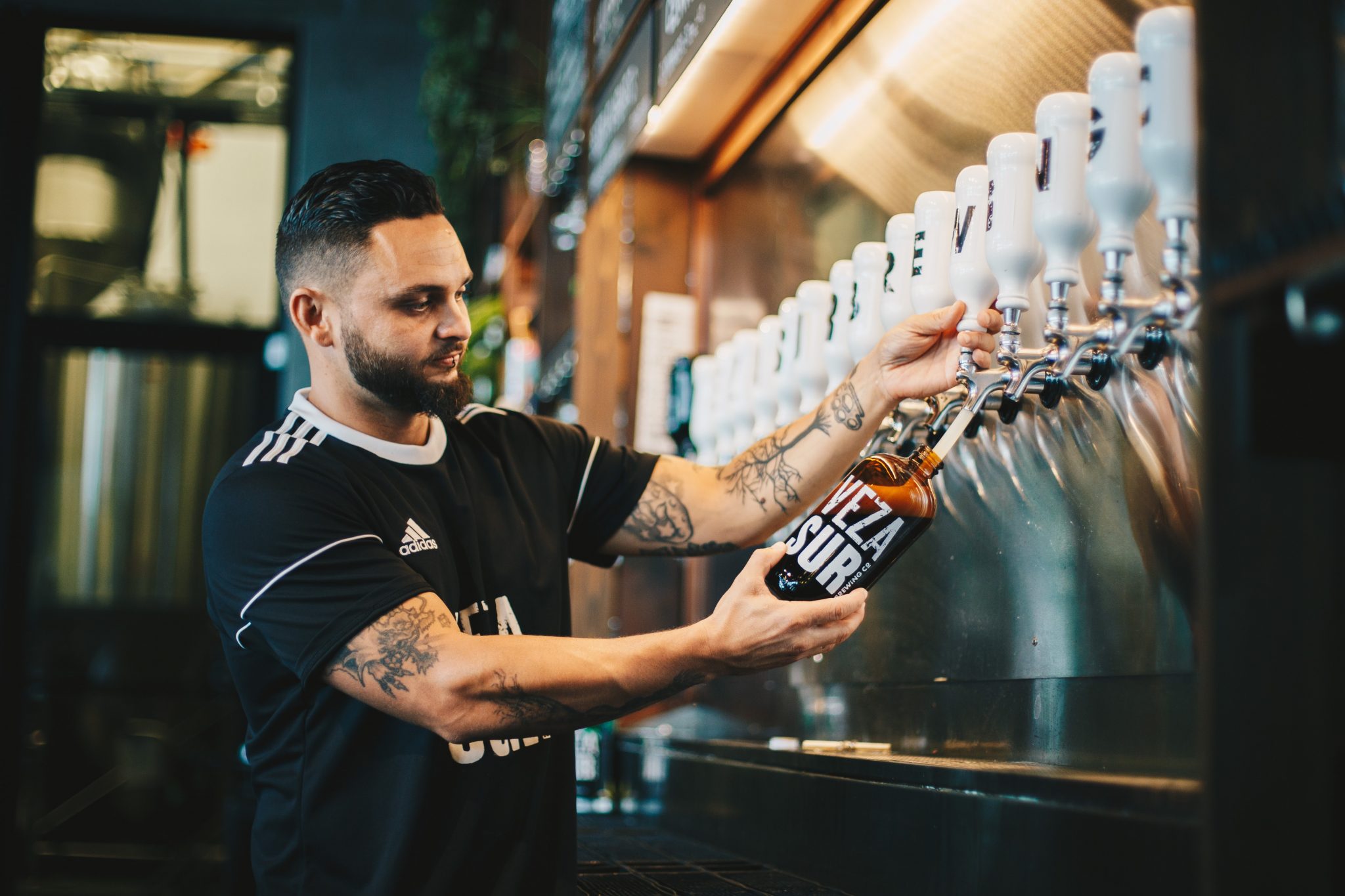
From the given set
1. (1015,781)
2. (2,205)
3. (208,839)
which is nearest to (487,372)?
(2,205)

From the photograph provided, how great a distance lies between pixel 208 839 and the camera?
5.55 metres

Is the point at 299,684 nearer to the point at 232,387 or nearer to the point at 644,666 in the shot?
the point at 644,666

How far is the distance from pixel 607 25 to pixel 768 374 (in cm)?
119

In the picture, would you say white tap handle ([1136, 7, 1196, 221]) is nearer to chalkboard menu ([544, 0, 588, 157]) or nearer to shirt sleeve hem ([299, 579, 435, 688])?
shirt sleeve hem ([299, 579, 435, 688])

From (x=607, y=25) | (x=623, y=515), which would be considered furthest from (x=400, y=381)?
(x=607, y=25)

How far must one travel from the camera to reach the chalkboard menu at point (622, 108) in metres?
2.33

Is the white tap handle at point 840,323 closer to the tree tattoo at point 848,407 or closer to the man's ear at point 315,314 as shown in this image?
the tree tattoo at point 848,407

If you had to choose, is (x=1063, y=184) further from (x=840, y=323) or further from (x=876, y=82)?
(x=876, y=82)

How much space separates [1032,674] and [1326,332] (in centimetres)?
76

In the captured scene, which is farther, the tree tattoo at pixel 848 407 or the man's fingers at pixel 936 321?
the tree tattoo at pixel 848 407

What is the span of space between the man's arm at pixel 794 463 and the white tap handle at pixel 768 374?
0.22 metres

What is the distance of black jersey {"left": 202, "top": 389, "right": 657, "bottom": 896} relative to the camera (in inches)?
50.5

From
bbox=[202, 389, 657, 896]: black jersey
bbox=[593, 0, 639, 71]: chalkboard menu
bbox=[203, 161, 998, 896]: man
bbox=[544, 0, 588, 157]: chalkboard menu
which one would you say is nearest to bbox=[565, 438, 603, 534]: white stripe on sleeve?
bbox=[203, 161, 998, 896]: man

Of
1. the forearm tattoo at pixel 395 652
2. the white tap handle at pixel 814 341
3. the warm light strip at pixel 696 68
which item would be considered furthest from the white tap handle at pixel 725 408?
the forearm tattoo at pixel 395 652
